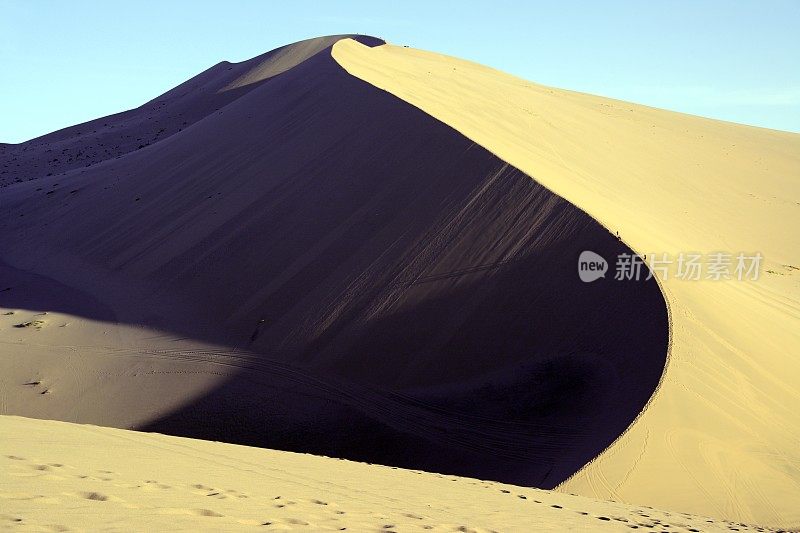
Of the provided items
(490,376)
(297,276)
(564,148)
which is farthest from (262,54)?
(490,376)

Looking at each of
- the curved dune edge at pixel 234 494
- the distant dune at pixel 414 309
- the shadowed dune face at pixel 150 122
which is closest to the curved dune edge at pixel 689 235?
the distant dune at pixel 414 309

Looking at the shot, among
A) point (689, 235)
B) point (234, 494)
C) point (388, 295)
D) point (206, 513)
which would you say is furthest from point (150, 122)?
point (206, 513)

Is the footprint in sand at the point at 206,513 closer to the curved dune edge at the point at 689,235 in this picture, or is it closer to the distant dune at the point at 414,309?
the distant dune at the point at 414,309

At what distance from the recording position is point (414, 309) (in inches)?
478

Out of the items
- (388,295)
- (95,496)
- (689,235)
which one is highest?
(689,235)

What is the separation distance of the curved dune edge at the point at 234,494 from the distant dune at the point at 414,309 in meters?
0.66

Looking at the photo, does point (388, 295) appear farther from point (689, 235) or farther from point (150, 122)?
point (150, 122)

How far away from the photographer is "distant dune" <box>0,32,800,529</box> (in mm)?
9133

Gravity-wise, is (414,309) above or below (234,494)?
above

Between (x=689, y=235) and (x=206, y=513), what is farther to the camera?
(x=689, y=235)

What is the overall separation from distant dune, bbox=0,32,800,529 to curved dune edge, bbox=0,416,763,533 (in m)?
0.66

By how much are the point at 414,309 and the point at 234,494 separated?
23.0 ft

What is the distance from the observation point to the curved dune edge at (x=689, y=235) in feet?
26.3

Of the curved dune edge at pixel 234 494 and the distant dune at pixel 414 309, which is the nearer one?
the curved dune edge at pixel 234 494
